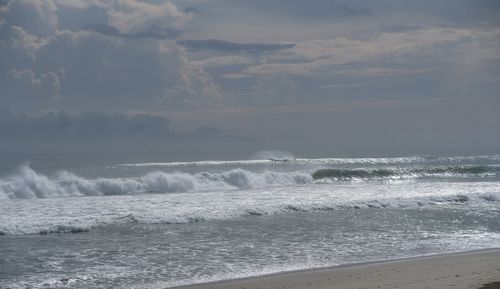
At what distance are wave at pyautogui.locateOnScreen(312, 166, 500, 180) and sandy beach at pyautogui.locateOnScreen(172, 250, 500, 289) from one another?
33046mm

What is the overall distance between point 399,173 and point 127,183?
25.8 meters

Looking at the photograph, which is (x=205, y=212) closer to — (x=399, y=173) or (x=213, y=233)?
(x=213, y=233)

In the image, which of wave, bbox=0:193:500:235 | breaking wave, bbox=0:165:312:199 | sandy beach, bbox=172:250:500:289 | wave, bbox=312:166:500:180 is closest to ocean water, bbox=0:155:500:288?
wave, bbox=0:193:500:235

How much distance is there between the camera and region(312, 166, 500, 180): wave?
47.6 meters

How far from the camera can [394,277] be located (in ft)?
37.1

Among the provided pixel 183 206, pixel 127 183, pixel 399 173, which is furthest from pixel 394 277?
pixel 399 173

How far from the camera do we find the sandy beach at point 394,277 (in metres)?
10.6

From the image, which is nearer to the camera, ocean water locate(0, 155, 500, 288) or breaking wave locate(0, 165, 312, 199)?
ocean water locate(0, 155, 500, 288)

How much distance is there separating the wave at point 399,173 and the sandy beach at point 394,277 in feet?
108

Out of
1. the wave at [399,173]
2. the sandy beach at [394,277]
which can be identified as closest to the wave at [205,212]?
the sandy beach at [394,277]

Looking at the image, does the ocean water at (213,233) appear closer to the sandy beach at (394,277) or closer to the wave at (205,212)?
the wave at (205,212)

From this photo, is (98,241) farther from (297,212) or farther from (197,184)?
(197,184)

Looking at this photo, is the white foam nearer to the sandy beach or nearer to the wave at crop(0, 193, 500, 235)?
the wave at crop(0, 193, 500, 235)

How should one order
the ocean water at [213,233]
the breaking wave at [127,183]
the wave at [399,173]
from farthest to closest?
the wave at [399,173], the breaking wave at [127,183], the ocean water at [213,233]
